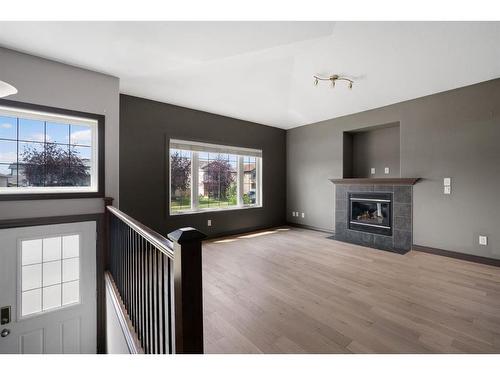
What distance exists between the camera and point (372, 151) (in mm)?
4922

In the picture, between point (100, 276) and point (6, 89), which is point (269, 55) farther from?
point (100, 276)

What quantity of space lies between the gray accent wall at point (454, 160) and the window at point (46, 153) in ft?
13.4

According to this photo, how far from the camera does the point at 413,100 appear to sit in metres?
3.97

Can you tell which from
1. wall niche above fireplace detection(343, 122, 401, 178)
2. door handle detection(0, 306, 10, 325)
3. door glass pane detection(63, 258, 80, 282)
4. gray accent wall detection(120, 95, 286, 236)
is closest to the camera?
door handle detection(0, 306, 10, 325)

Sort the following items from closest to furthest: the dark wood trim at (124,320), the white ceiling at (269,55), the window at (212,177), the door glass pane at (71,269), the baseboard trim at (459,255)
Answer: the dark wood trim at (124,320) < the white ceiling at (269,55) < the door glass pane at (71,269) < the baseboard trim at (459,255) < the window at (212,177)

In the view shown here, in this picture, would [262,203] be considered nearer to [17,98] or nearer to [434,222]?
[434,222]

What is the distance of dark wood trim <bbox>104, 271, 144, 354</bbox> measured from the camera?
1625mm

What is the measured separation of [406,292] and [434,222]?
197 centimetres

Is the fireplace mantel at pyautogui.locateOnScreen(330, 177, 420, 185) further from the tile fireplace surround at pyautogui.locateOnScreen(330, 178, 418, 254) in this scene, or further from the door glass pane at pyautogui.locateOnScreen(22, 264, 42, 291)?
the door glass pane at pyautogui.locateOnScreen(22, 264, 42, 291)

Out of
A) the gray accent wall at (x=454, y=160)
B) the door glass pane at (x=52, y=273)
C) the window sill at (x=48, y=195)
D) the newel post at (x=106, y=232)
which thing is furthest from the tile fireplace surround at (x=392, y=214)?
the door glass pane at (x=52, y=273)

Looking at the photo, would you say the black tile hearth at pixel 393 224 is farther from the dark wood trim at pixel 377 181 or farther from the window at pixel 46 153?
the window at pixel 46 153

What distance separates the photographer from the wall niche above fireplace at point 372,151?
4562 mm

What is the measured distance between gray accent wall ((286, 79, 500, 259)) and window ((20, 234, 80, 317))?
15.4 feet

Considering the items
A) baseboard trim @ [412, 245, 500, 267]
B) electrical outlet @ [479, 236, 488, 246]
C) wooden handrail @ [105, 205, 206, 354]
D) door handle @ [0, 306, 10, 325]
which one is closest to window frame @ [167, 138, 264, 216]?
wooden handrail @ [105, 205, 206, 354]
